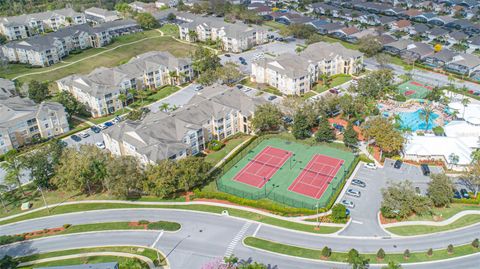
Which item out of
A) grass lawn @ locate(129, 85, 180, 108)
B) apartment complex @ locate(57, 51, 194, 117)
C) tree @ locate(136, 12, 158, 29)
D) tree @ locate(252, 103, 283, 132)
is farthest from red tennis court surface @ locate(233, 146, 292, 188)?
tree @ locate(136, 12, 158, 29)

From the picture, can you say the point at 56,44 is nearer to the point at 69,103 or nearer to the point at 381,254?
the point at 69,103

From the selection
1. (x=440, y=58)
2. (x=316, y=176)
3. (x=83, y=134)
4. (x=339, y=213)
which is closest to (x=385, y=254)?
(x=339, y=213)

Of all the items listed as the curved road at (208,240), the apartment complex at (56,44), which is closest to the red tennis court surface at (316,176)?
the curved road at (208,240)

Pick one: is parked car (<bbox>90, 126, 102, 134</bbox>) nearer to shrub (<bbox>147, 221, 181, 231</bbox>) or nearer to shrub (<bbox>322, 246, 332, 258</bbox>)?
shrub (<bbox>147, 221, 181, 231</bbox>)

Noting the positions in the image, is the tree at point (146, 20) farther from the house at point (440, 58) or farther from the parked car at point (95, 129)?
the house at point (440, 58)

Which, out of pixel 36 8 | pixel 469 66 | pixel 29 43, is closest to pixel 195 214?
pixel 469 66

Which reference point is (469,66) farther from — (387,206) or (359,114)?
(387,206)
